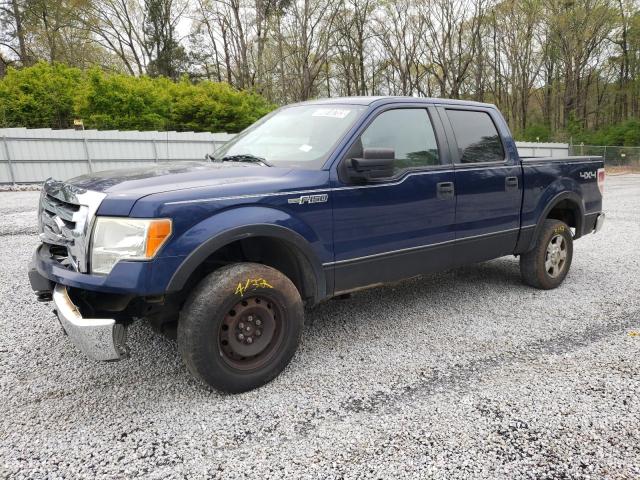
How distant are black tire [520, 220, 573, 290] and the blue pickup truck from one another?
16.4 inches

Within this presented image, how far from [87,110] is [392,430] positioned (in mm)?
20038

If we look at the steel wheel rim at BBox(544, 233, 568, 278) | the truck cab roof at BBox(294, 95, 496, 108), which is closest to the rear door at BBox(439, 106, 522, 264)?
the truck cab roof at BBox(294, 95, 496, 108)

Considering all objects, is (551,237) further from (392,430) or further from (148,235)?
(148,235)

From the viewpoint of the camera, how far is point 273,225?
290cm

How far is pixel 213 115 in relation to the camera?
21.7 metres

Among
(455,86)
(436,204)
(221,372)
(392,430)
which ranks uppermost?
(455,86)

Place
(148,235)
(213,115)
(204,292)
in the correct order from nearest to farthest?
(148,235)
(204,292)
(213,115)

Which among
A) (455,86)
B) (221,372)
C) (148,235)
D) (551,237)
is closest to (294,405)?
(221,372)

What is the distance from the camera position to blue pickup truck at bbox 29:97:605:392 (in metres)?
2.56

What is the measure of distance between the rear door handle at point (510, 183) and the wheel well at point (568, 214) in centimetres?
93

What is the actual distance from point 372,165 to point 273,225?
2.64ft

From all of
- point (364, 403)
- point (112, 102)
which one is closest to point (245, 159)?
point (364, 403)

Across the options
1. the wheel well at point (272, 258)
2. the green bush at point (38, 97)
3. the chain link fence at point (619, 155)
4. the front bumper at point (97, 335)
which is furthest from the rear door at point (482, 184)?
the chain link fence at point (619, 155)

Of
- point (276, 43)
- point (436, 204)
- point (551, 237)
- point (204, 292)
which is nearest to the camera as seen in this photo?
point (204, 292)
